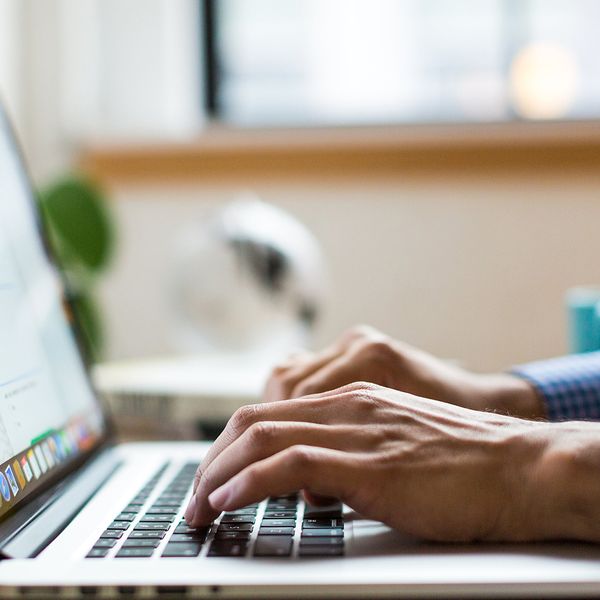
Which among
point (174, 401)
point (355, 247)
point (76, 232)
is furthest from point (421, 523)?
point (355, 247)

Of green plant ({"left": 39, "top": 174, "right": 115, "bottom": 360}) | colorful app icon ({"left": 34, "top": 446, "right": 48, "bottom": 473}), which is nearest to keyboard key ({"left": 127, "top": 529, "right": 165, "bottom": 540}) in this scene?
colorful app icon ({"left": 34, "top": 446, "right": 48, "bottom": 473})

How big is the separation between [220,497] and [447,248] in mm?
1111

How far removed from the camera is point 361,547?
0.38m

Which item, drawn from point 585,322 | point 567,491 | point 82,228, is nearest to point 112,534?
point 567,491

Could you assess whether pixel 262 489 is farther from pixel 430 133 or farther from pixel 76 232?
pixel 430 133

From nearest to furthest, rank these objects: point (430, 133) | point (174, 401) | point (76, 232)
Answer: point (174, 401)
point (76, 232)
point (430, 133)

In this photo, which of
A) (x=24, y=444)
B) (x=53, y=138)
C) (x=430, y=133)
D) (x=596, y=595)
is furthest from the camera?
(x=53, y=138)

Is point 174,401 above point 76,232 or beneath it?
beneath

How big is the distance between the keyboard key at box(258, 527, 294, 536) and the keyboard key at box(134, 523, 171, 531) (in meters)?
0.05

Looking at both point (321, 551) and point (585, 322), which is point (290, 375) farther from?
point (585, 322)

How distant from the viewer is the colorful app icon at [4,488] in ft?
1.36

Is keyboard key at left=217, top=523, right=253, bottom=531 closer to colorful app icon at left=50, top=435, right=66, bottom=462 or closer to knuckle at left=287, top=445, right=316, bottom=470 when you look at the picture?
knuckle at left=287, top=445, right=316, bottom=470

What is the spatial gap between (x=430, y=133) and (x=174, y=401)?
31.6 inches

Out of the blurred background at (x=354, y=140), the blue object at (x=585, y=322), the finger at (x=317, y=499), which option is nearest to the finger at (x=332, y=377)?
the finger at (x=317, y=499)
